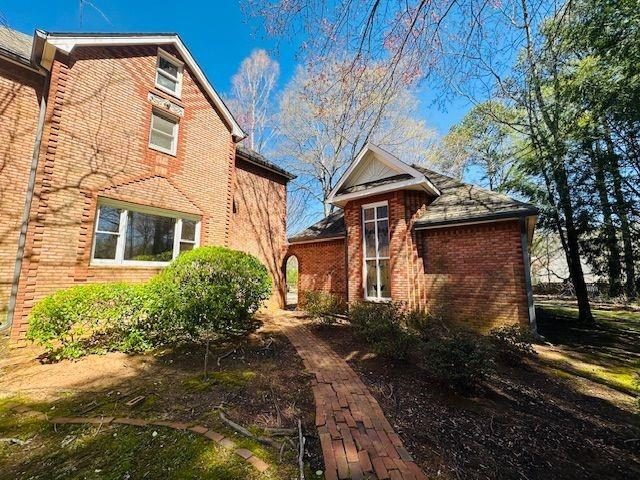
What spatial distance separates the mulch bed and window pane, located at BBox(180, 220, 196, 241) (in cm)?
796

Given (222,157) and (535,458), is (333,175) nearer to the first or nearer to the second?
(222,157)

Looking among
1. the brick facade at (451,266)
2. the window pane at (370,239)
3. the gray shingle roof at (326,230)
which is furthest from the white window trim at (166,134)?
the window pane at (370,239)

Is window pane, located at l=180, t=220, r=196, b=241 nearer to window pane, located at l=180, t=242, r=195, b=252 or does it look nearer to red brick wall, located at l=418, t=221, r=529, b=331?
window pane, located at l=180, t=242, r=195, b=252

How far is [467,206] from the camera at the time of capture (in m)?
8.88

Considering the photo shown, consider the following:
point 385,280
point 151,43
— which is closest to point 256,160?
point 151,43

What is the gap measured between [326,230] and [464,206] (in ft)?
19.6

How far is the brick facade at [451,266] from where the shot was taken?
7750 mm

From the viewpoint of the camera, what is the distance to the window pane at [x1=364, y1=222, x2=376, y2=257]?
1016cm

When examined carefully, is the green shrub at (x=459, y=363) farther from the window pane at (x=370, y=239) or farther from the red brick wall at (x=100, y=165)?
the red brick wall at (x=100, y=165)

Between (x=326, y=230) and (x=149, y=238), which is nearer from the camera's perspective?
(x=149, y=238)

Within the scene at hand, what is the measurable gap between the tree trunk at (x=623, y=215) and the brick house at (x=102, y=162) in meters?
13.6

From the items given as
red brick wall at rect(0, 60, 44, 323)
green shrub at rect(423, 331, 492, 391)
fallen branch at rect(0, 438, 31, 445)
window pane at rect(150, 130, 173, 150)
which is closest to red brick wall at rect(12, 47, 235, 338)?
window pane at rect(150, 130, 173, 150)

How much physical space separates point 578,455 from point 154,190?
11071mm

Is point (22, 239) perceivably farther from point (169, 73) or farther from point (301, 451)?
point (301, 451)
